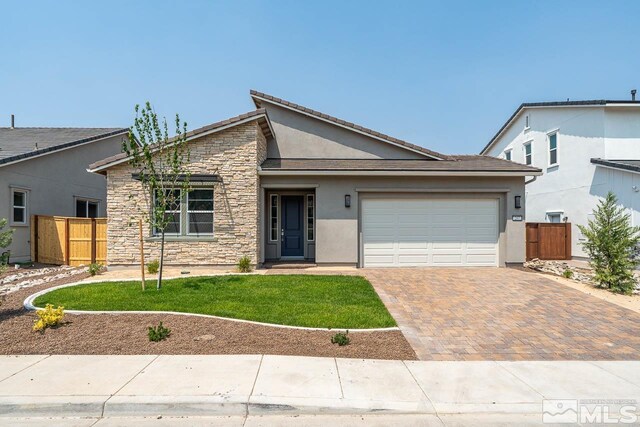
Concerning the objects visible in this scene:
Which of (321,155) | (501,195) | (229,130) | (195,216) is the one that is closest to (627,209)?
(501,195)

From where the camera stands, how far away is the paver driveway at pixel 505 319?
17.5 ft

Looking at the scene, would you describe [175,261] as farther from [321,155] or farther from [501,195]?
[501,195]

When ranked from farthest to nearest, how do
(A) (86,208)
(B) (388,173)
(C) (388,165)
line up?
1. (A) (86,208)
2. (C) (388,165)
3. (B) (388,173)

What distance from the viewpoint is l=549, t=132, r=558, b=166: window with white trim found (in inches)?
665

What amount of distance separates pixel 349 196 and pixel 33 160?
1330cm

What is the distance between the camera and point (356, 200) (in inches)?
469

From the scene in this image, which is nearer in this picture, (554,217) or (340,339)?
(340,339)

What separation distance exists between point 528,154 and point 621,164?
5937 millimetres

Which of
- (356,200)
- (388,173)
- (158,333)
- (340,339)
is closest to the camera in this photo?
(340,339)

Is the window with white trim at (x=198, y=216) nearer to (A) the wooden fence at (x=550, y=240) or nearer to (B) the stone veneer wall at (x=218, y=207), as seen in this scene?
(B) the stone veneer wall at (x=218, y=207)

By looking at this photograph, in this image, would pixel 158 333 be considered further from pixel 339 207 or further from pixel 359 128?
pixel 359 128

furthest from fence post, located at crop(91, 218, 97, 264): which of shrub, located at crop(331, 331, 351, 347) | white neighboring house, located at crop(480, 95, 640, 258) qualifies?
white neighboring house, located at crop(480, 95, 640, 258)

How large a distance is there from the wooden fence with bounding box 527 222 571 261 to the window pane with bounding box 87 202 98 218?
2130cm

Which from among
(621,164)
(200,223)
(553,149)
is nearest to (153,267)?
(200,223)
